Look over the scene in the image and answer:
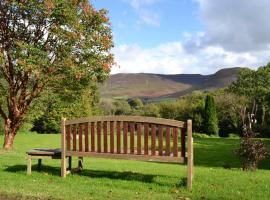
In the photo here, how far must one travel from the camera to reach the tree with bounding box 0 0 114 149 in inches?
742

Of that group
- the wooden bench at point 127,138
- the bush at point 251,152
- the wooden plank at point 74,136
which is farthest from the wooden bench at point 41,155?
the bush at point 251,152

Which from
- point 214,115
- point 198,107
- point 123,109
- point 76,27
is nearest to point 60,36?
point 76,27

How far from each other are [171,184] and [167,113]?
56.7m

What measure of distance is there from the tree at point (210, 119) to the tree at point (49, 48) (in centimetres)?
3125

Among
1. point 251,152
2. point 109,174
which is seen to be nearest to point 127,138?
point 109,174

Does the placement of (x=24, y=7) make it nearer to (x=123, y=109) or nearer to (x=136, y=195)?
(x=136, y=195)

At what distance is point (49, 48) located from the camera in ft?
65.4

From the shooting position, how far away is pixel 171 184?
9148 mm

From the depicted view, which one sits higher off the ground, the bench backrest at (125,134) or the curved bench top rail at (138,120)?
the curved bench top rail at (138,120)

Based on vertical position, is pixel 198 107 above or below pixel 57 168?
above

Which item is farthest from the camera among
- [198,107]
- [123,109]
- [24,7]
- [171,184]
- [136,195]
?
[123,109]

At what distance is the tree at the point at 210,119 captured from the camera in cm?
5016

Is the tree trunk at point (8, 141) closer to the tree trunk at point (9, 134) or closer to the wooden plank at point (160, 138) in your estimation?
the tree trunk at point (9, 134)

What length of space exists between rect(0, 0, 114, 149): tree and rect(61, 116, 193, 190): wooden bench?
8984mm
